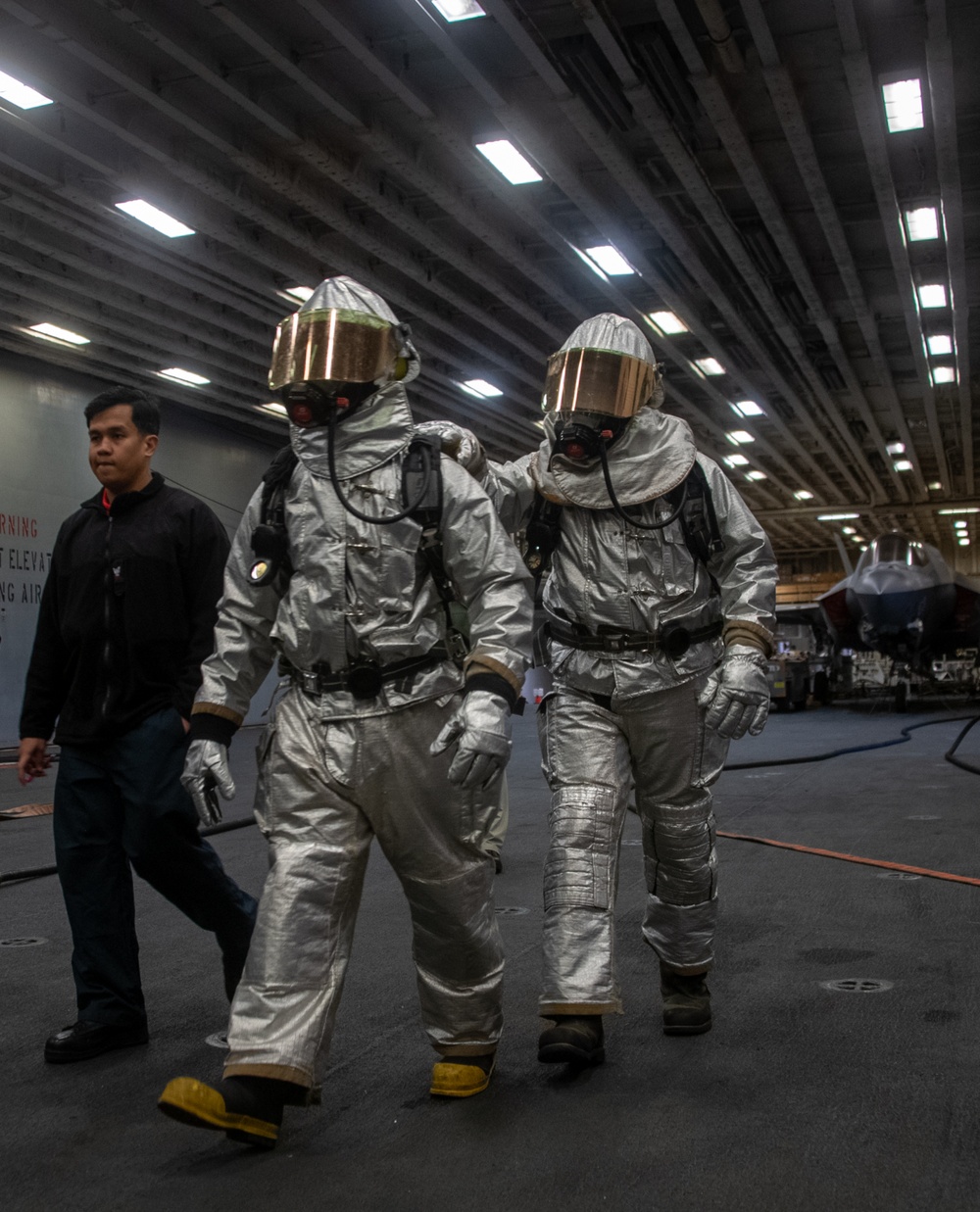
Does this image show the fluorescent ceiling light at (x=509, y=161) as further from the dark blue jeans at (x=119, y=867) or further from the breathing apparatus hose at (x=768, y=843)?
the dark blue jeans at (x=119, y=867)

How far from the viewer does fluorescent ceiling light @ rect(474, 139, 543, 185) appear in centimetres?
976

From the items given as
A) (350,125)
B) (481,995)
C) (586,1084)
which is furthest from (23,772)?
(350,125)

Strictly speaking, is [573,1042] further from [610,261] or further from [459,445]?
[610,261]

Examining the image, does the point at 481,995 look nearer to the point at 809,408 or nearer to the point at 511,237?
the point at 511,237

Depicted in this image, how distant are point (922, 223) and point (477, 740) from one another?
10952mm

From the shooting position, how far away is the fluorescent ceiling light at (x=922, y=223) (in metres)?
11.4

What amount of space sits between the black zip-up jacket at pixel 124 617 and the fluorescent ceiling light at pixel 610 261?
31.8 ft

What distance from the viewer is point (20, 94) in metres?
8.91

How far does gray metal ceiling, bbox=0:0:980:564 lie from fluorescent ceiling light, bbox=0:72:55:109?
14 centimetres

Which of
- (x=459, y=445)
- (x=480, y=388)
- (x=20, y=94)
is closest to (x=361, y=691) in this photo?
(x=459, y=445)

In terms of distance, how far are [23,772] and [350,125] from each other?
7267 mm

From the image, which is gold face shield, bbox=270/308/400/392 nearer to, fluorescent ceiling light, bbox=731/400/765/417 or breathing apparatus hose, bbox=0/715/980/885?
breathing apparatus hose, bbox=0/715/980/885

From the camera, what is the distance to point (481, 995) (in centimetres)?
272

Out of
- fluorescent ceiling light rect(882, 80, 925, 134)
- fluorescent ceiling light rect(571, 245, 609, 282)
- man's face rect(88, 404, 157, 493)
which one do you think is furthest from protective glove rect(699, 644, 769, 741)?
fluorescent ceiling light rect(571, 245, 609, 282)
